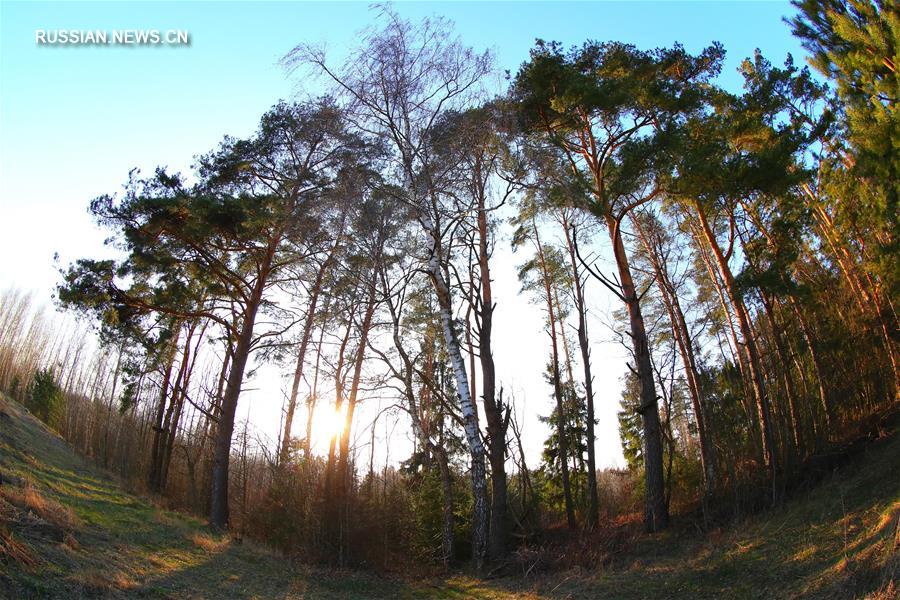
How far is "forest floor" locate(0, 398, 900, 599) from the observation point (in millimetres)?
6078

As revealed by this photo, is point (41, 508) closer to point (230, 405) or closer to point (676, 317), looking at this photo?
point (230, 405)

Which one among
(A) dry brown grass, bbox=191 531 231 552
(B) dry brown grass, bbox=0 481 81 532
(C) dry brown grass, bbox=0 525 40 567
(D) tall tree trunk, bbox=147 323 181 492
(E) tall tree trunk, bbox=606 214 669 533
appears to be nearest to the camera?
(C) dry brown grass, bbox=0 525 40 567

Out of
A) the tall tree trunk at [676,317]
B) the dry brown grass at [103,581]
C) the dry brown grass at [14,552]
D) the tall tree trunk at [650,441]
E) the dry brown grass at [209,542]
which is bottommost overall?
the dry brown grass at [103,581]

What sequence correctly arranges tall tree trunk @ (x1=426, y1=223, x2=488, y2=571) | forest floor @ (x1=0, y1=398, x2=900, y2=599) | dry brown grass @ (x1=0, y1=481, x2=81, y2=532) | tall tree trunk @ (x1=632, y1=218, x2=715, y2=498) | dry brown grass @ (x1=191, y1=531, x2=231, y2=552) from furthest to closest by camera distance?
tall tree trunk @ (x1=632, y1=218, x2=715, y2=498), tall tree trunk @ (x1=426, y1=223, x2=488, y2=571), dry brown grass @ (x1=191, y1=531, x2=231, y2=552), dry brown grass @ (x1=0, y1=481, x2=81, y2=532), forest floor @ (x1=0, y1=398, x2=900, y2=599)

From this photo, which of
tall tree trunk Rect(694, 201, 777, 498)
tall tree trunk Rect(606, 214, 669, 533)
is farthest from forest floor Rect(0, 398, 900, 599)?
tall tree trunk Rect(694, 201, 777, 498)

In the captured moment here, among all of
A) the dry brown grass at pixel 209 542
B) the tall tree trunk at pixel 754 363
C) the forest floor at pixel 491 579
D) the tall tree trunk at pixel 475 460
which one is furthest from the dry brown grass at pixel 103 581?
the tall tree trunk at pixel 754 363

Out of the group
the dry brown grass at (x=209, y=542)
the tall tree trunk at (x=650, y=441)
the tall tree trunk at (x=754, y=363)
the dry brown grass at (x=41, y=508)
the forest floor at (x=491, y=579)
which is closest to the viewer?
the forest floor at (x=491, y=579)

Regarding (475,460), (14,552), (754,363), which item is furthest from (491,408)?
(14,552)

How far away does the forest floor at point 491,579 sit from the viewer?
608 centimetres

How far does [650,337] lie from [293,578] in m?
12.3

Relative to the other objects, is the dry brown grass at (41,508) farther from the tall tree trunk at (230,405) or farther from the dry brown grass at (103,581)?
the tall tree trunk at (230,405)

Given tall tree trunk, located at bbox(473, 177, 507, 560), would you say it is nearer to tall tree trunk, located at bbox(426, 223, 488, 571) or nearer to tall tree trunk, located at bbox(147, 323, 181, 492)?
tall tree trunk, located at bbox(426, 223, 488, 571)

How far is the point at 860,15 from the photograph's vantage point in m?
10.2

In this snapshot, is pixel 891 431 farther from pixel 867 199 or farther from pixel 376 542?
pixel 376 542
